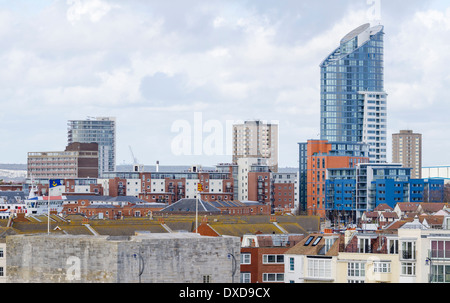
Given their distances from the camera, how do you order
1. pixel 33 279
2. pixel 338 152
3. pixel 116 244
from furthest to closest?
pixel 338 152 < pixel 33 279 < pixel 116 244

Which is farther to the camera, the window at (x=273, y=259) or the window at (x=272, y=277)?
the window at (x=273, y=259)

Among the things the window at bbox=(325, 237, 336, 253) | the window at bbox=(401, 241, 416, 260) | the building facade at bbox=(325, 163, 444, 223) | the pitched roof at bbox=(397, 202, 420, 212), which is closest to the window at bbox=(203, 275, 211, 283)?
the window at bbox=(401, 241, 416, 260)

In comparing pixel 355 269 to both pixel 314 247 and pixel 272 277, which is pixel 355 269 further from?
pixel 272 277

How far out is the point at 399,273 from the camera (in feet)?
145

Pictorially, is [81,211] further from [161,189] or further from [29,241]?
[29,241]

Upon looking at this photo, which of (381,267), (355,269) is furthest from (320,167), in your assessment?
(381,267)

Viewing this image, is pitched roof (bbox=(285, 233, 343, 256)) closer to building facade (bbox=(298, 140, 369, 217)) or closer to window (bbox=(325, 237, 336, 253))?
window (bbox=(325, 237, 336, 253))

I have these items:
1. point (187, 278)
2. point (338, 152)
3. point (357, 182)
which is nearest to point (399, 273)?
point (187, 278)

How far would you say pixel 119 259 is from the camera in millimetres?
31500

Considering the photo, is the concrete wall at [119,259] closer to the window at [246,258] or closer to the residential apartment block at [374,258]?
the residential apartment block at [374,258]

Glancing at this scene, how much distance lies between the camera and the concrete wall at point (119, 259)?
104ft

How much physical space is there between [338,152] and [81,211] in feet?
185

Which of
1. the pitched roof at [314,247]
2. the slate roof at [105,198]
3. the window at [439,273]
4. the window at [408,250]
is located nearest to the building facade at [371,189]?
the slate roof at [105,198]
